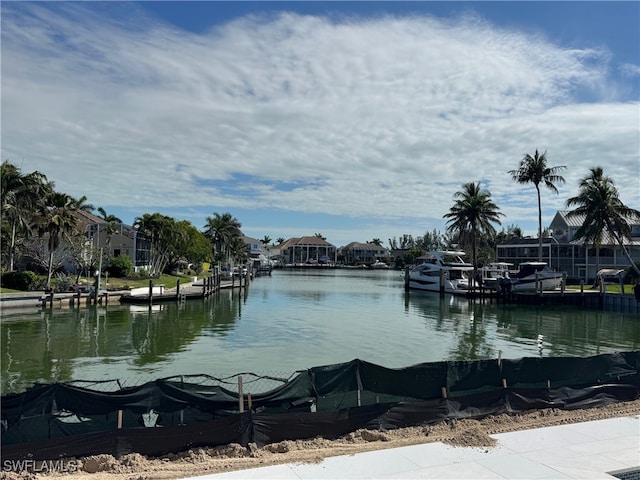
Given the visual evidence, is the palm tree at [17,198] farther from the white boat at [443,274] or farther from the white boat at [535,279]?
the white boat at [535,279]

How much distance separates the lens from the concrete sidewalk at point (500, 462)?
330 inches

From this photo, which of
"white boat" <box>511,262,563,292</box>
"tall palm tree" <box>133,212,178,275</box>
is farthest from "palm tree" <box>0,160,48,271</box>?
"white boat" <box>511,262,563,292</box>

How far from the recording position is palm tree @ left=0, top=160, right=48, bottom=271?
4725cm

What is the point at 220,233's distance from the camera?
4611 inches

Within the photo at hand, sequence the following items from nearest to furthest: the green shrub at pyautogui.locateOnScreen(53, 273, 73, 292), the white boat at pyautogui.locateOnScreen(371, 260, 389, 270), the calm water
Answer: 1. the calm water
2. the green shrub at pyautogui.locateOnScreen(53, 273, 73, 292)
3. the white boat at pyautogui.locateOnScreen(371, 260, 389, 270)

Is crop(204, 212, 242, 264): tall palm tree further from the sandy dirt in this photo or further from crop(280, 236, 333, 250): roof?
the sandy dirt

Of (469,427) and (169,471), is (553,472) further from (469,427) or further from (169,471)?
(169,471)

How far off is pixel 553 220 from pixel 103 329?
7483 cm

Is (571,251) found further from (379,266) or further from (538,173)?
(379,266)

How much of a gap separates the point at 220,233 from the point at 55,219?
70.9m

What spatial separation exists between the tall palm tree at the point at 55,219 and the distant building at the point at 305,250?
139590 mm

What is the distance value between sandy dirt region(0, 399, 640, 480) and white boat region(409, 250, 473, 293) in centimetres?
5083

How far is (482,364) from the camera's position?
12297mm

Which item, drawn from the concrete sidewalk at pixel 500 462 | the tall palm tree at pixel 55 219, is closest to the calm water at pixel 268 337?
the concrete sidewalk at pixel 500 462
